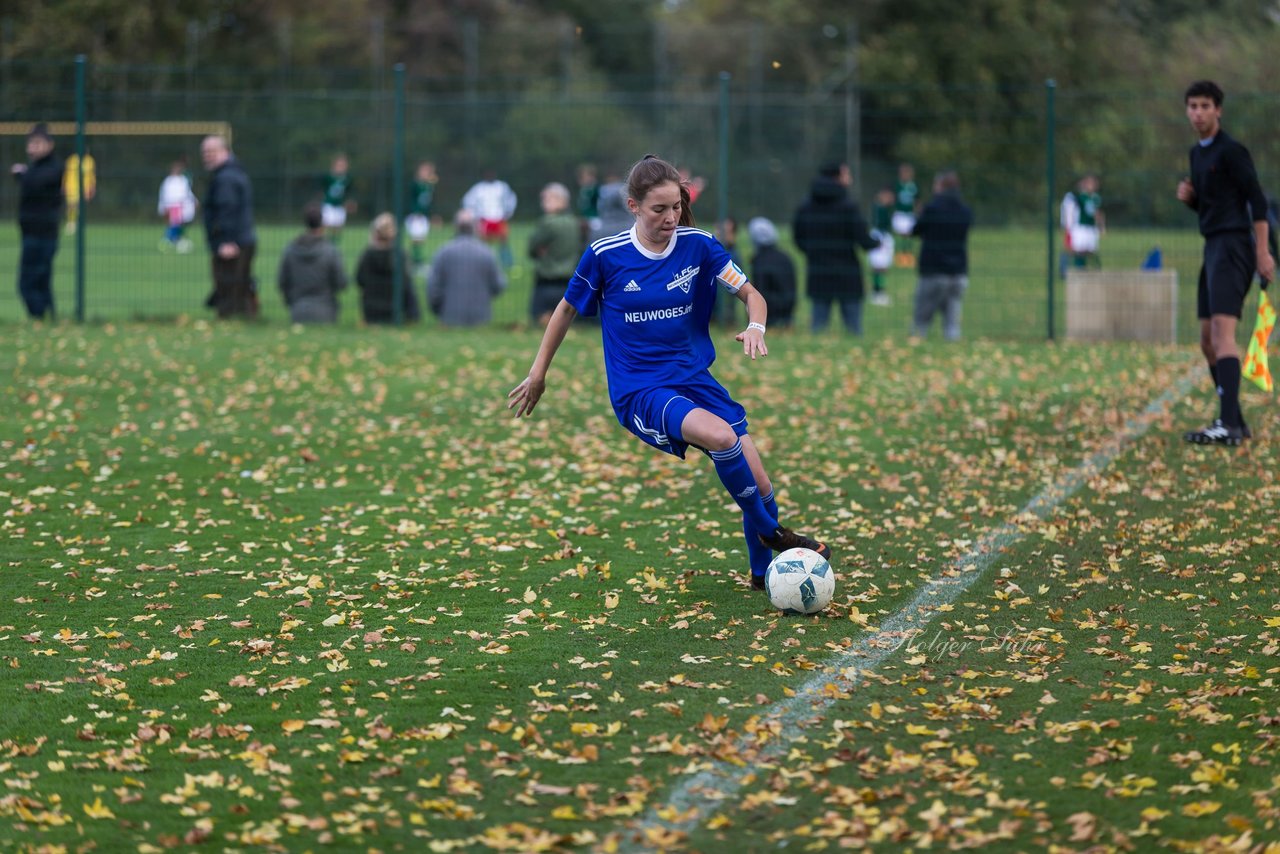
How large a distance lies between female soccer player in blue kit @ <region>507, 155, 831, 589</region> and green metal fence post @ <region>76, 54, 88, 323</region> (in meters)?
12.1

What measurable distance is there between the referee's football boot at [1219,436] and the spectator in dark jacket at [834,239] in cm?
744

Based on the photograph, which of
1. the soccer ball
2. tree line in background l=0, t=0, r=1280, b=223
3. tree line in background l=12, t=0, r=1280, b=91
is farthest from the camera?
tree line in background l=12, t=0, r=1280, b=91

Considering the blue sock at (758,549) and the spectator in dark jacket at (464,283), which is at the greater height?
the spectator in dark jacket at (464,283)

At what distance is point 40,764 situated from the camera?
16.4ft

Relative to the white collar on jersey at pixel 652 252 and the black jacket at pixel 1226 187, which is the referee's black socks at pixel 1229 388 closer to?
the black jacket at pixel 1226 187

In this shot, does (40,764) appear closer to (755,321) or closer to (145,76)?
(755,321)

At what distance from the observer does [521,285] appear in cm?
2502

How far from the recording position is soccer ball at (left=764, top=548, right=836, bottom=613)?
6.64 metres

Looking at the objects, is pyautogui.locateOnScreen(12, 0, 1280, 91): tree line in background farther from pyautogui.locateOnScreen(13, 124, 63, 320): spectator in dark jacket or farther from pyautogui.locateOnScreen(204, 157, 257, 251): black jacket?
pyautogui.locateOnScreen(204, 157, 257, 251): black jacket

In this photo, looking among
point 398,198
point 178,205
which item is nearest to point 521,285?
point 398,198

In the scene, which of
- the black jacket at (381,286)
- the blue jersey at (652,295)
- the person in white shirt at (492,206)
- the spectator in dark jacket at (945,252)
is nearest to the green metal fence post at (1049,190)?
the spectator in dark jacket at (945,252)

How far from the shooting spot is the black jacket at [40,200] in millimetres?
18109

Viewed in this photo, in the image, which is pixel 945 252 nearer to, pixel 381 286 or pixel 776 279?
pixel 776 279

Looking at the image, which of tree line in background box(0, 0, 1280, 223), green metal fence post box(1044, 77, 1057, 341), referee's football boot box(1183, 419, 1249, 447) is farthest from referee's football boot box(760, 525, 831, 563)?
green metal fence post box(1044, 77, 1057, 341)
